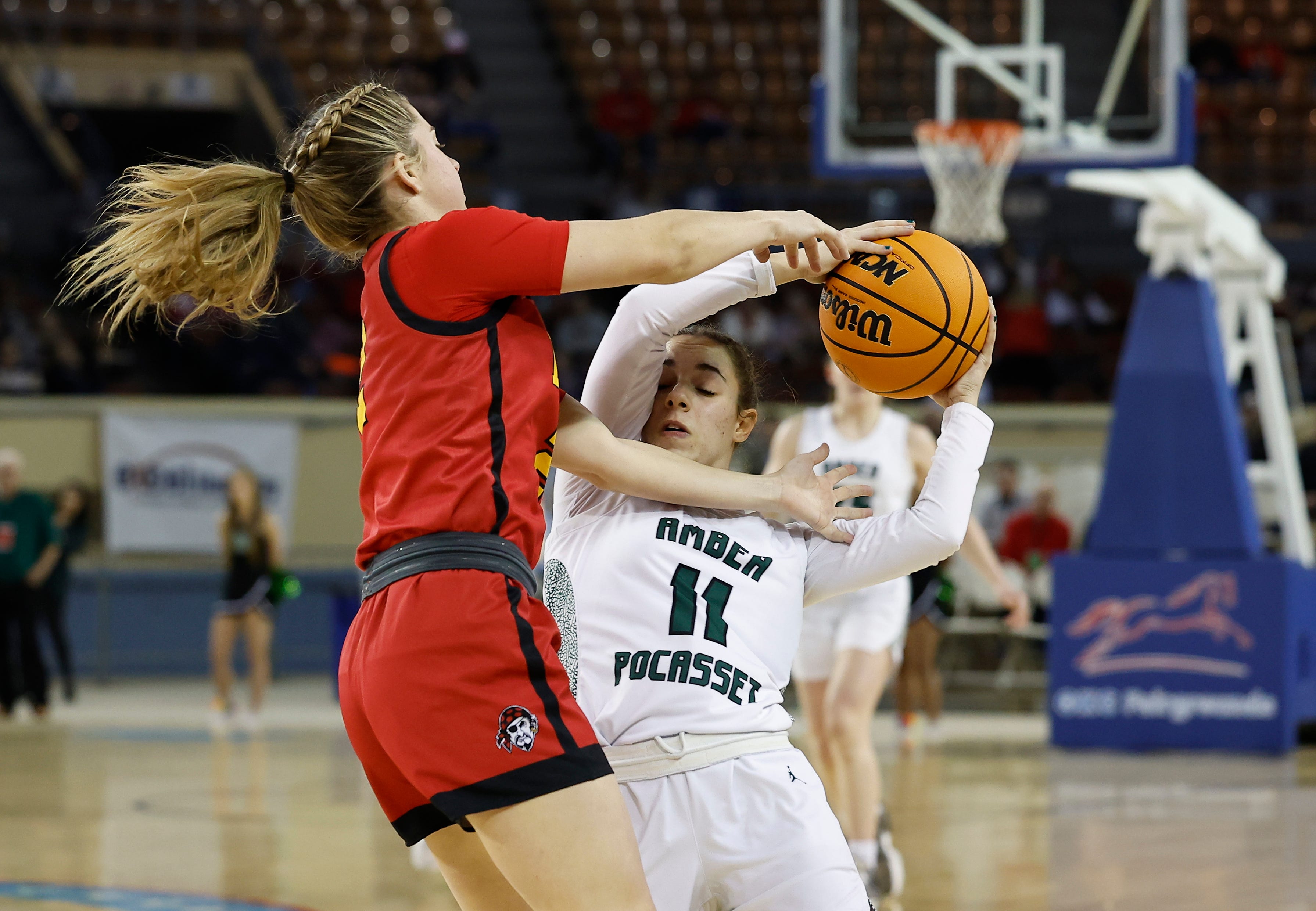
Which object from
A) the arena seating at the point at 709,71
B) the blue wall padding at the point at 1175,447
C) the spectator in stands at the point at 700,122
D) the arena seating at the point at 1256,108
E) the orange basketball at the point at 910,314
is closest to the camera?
the orange basketball at the point at 910,314

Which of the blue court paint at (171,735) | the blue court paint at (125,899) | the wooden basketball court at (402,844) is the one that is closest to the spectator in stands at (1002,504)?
the wooden basketball court at (402,844)

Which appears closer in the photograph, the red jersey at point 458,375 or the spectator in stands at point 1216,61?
the red jersey at point 458,375

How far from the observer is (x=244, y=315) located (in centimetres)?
269

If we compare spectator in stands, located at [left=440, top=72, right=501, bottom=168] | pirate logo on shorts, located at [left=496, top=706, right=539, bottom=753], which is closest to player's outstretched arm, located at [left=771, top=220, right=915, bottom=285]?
pirate logo on shorts, located at [left=496, top=706, right=539, bottom=753]

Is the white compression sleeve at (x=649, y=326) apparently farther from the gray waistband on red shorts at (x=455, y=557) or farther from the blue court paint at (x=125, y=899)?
the blue court paint at (x=125, y=899)

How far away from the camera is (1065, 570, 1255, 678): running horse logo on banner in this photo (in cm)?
959

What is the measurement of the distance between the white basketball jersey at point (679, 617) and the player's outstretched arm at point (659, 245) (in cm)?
53

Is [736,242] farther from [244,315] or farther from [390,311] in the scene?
[244,315]

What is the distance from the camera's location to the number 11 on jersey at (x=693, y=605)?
8.92ft

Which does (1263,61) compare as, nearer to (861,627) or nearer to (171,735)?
(171,735)

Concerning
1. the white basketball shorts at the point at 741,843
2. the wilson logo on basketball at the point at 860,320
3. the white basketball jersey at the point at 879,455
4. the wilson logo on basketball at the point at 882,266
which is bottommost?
the white basketball jersey at the point at 879,455

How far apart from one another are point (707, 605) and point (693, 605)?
0.02 m

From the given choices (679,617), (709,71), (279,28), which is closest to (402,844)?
(679,617)

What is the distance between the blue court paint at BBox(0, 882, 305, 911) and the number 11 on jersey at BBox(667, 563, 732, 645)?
10.0ft
